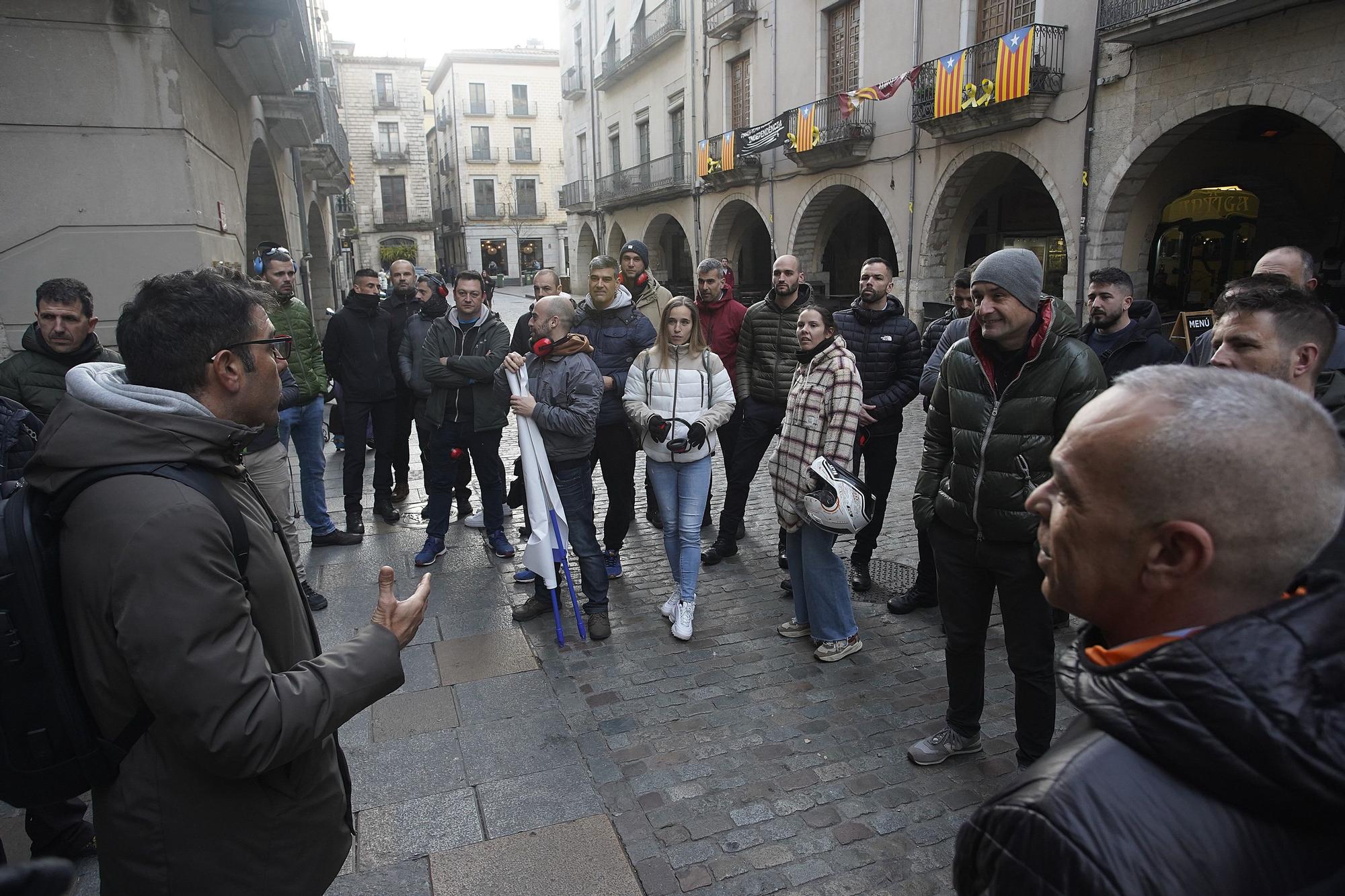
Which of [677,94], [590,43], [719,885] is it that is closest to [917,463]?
[719,885]

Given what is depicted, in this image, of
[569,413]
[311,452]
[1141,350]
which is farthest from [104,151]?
[1141,350]

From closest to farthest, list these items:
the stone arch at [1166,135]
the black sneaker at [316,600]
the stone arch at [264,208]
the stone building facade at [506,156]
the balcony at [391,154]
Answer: the black sneaker at [316,600] → the stone arch at [1166,135] → the stone arch at [264,208] → the balcony at [391,154] → the stone building facade at [506,156]

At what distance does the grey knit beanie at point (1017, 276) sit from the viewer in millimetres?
2900

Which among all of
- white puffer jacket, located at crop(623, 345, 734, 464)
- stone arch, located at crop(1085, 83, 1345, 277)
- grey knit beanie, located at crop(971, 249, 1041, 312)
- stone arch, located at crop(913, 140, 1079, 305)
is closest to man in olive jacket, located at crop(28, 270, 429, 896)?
grey knit beanie, located at crop(971, 249, 1041, 312)

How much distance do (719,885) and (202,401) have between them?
2.17m

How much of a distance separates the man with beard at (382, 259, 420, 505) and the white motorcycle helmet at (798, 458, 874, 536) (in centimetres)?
380

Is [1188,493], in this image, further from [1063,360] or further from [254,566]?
[1063,360]

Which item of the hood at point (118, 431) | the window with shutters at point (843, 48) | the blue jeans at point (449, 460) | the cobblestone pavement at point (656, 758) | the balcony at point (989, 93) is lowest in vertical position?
the cobblestone pavement at point (656, 758)

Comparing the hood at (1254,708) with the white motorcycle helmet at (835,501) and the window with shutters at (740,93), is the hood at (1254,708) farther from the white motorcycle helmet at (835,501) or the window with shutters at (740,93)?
the window with shutters at (740,93)

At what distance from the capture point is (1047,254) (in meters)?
15.6

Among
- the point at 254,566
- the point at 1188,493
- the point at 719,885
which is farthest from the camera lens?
the point at 719,885

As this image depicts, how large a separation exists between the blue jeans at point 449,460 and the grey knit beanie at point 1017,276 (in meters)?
3.62

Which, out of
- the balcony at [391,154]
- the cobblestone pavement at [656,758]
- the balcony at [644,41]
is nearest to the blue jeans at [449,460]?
the cobblestone pavement at [656,758]

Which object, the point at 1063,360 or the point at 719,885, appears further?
the point at 1063,360
